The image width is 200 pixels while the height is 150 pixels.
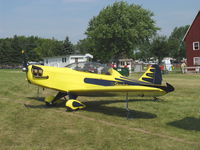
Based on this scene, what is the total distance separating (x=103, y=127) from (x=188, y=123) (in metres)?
2.51

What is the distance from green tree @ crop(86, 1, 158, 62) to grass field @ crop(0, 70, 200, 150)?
31787 mm

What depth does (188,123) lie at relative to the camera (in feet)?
22.3

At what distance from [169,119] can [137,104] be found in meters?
2.50


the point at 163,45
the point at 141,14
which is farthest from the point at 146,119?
the point at 163,45

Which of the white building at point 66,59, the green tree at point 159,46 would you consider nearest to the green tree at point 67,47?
the white building at point 66,59

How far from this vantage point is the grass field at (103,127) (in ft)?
16.8

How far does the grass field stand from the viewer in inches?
201

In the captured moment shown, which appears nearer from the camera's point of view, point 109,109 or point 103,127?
point 103,127

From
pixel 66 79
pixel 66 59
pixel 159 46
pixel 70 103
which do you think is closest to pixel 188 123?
pixel 70 103

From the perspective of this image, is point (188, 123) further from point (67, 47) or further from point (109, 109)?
point (67, 47)

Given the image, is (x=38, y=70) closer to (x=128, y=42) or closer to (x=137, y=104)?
(x=137, y=104)

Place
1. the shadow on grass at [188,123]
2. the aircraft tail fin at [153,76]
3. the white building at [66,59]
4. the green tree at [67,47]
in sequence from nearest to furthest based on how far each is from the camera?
the shadow on grass at [188,123] → the aircraft tail fin at [153,76] → the white building at [66,59] → the green tree at [67,47]

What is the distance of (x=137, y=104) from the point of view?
969 centimetres

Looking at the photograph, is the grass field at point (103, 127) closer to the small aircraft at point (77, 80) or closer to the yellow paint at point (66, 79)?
the small aircraft at point (77, 80)
